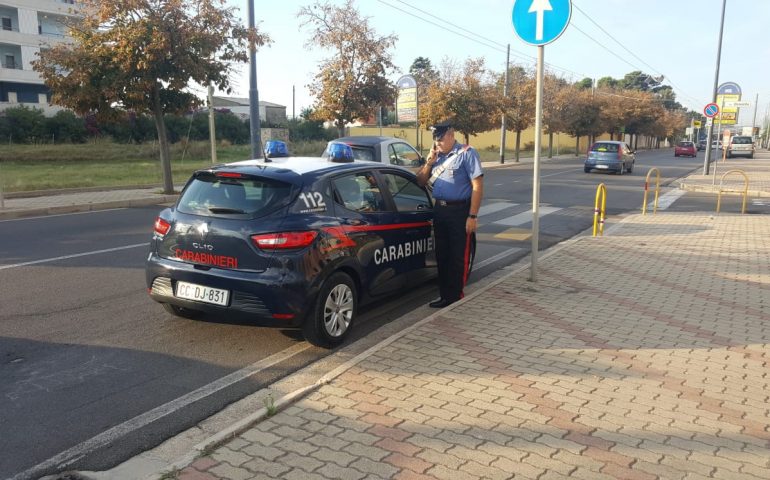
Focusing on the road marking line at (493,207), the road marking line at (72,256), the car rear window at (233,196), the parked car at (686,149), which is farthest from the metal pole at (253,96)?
the parked car at (686,149)

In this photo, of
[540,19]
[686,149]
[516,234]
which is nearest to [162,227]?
[540,19]

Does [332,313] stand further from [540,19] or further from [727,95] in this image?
[727,95]

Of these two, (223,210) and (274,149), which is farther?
(274,149)

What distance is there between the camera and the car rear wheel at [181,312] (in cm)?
533

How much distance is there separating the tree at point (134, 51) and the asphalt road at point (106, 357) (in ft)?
28.5

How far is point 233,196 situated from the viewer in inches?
199

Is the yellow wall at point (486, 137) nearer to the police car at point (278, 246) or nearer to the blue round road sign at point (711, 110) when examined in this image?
the blue round road sign at point (711, 110)

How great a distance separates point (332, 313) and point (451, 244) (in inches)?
61.3

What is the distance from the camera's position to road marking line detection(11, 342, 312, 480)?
329cm

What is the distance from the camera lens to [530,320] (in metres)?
5.71

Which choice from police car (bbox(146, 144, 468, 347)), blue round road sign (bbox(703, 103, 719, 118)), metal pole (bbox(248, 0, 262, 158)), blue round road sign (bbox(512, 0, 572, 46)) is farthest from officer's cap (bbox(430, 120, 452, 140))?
blue round road sign (bbox(703, 103, 719, 118))

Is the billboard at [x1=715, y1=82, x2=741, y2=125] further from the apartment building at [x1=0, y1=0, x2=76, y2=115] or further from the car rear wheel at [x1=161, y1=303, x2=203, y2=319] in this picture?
the apartment building at [x1=0, y1=0, x2=76, y2=115]

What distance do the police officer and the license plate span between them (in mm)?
2283

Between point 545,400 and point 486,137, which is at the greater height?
point 486,137
